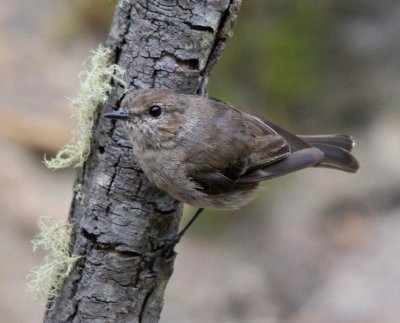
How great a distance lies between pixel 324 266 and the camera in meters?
7.12

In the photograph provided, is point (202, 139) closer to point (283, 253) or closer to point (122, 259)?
point (122, 259)

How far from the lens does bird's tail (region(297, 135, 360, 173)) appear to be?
4.60 m

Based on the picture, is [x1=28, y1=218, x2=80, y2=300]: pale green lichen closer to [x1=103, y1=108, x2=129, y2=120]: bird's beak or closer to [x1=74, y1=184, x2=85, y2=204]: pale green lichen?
[x1=74, y1=184, x2=85, y2=204]: pale green lichen

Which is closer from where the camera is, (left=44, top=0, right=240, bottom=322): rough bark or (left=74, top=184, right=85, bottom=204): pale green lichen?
(left=44, top=0, right=240, bottom=322): rough bark

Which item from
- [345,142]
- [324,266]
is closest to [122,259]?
[345,142]

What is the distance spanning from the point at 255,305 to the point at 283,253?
668mm

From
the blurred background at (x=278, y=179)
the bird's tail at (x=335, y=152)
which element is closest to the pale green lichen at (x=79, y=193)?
the bird's tail at (x=335, y=152)

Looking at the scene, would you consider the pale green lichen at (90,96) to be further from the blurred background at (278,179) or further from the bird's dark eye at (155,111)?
the blurred background at (278,179)

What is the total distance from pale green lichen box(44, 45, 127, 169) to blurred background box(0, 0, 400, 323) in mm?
2853

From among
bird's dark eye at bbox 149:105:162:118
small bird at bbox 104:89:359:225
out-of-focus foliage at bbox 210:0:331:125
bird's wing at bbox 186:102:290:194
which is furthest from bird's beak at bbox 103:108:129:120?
out-of-focus foliage at bbox 210:0:331:125

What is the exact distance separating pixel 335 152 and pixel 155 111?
4.50ft

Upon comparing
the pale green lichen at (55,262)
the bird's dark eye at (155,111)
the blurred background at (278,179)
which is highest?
the blurred background at (278,179)

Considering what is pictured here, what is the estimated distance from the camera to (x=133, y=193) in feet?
11.3

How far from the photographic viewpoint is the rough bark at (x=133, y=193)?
129 inches
